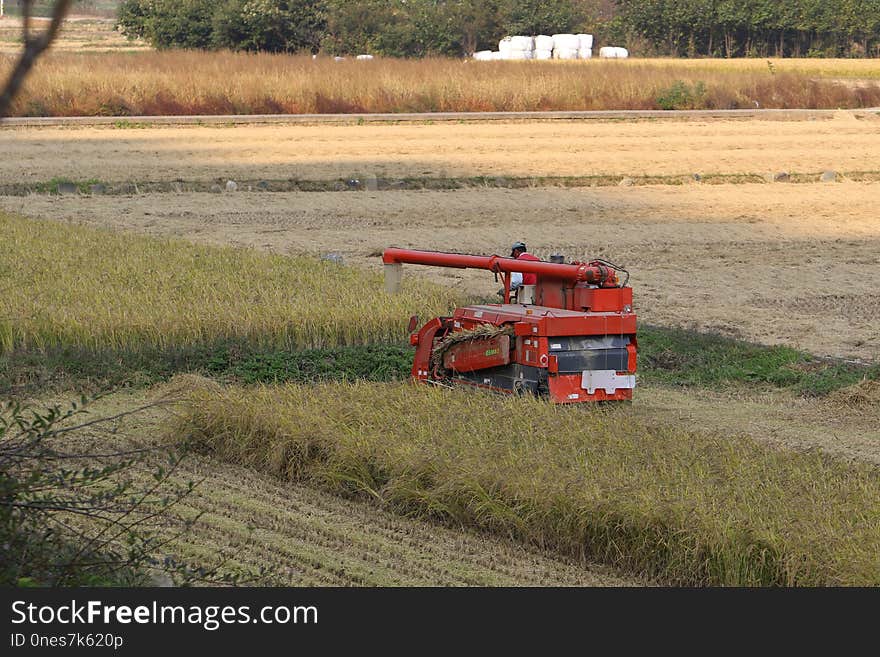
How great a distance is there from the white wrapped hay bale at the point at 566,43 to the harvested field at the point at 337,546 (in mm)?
55636

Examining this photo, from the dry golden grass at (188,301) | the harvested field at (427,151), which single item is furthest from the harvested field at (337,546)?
the harvested field at (427,151)

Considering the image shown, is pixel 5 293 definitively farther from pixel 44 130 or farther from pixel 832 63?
pixel 832 63

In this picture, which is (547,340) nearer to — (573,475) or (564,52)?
(573,475)

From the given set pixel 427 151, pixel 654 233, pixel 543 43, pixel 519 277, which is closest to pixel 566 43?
pixel 543 43

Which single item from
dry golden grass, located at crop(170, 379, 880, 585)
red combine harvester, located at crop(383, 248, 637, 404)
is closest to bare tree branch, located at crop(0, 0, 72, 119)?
dry golden grass, located at crop(170, 379, 880, 585)

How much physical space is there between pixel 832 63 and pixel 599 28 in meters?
16.2

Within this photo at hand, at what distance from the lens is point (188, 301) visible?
42.5ft

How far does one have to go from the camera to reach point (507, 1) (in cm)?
6775

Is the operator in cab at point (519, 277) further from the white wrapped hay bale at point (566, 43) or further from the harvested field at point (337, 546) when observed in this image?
the white wrapped hay bale at point (566, 43)

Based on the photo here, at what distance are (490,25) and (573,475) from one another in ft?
195

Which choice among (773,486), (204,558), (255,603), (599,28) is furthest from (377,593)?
(599,28)

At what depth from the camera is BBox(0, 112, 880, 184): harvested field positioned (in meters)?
26.0

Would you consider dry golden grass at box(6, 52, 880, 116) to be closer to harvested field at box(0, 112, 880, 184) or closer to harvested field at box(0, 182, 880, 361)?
harvested field at box(0, 112, 880, 184)

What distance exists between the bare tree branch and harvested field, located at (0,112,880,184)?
22.0 meters
